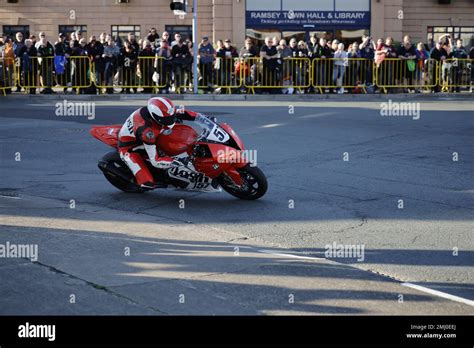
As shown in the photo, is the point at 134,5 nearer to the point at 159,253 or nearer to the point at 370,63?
the point at 370,63

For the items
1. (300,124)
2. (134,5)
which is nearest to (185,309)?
(300,124)

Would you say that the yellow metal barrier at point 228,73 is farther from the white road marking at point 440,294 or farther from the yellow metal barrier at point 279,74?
the white road marking at point 440,294

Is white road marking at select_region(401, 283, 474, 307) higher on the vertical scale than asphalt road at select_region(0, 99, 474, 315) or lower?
lower

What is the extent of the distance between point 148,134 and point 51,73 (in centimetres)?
1729

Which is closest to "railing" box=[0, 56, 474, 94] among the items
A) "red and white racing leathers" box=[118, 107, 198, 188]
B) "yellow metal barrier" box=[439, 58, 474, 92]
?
"yellow metal barrier" box=[439, 58, 474, 92]

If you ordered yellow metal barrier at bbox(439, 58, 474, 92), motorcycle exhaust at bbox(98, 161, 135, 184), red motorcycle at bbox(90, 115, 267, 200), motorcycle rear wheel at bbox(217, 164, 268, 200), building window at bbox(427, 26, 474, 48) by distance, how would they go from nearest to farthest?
red motorcycle at bbox(90, 115, 267, 200) → motorcycle rear wheel at bbox(217, 164, 268, 200) → motorcycle exhaust at bbox(98, 161, 135, 184) → yellow metal barrier at bbox(439, 58, 474, 92) → building window at bbox(427, 26, 474, 48)

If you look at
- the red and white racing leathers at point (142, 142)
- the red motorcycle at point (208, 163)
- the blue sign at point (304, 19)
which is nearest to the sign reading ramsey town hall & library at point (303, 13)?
the blue sign at point (304, 19)

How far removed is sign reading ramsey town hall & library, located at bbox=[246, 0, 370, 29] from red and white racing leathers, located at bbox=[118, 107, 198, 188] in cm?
2719

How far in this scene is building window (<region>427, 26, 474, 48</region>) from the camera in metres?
40.2

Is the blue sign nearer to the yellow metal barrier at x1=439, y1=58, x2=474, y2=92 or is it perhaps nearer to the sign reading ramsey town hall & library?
the sign reading ramsey town hall & library

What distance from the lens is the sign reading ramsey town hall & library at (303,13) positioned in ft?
125

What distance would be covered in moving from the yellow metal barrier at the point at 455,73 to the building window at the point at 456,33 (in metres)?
11.2

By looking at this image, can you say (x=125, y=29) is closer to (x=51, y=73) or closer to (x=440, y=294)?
(x=51, y=73)
